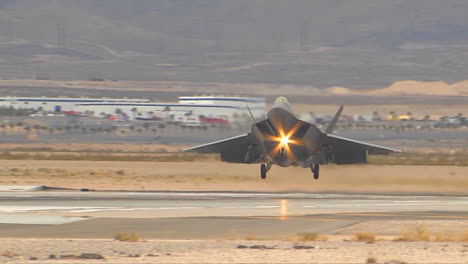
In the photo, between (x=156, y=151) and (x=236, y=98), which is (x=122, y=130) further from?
(x=236, y=98)

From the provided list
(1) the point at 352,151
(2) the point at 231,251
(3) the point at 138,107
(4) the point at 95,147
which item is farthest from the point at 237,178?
(3) the point at 138,107

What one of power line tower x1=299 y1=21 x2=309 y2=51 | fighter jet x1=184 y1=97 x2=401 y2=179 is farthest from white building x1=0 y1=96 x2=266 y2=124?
power line tower x1=299 y1=21 x2=309 y2=51

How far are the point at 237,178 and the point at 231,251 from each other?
26039 millimetres

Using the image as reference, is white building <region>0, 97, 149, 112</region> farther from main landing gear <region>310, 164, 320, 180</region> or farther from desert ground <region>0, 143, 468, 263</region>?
main landing gear <region>310, 164, 320, 180</region>

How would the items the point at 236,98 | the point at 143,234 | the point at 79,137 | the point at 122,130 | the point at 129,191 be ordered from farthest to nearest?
1. the point at 122,130
2. the point at 79,137
3. the point at 236,98
4. the point at 129,191
5. the point at 143,234

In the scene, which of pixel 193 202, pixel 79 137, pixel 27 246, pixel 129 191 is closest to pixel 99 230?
pixel 27 246

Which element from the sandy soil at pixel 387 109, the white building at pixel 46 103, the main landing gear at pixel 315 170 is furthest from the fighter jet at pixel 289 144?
the white building at pixel 46 103

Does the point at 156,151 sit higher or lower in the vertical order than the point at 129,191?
higher

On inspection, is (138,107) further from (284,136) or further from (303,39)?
(284,136)

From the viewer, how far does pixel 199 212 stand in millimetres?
36031

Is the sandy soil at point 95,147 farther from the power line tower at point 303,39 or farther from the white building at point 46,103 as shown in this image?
the power line tower at point 303,39

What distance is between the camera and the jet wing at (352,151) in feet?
149

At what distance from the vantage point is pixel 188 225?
1246 inches

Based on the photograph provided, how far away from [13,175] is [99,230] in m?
26.0
